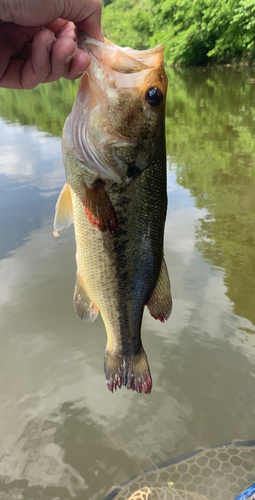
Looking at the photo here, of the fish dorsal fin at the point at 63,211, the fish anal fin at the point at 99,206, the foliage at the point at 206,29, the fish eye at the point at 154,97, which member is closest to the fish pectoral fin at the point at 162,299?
the fish anal fin at the point at 99,206

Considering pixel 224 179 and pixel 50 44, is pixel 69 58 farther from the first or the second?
pixel 224 179

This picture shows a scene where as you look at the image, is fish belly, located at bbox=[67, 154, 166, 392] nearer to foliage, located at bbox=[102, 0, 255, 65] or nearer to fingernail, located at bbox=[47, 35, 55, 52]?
fingernail, located at bbox=[47, 35, 55, 52]

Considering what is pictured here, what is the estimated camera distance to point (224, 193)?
622 cm

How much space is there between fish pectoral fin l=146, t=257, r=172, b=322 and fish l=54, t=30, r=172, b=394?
0.06m

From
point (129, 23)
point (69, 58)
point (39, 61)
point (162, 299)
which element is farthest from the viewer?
point (129, 23)

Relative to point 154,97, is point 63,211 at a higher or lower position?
lower

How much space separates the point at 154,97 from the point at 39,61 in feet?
2.07

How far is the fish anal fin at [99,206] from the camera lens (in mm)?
1604

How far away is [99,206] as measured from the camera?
1599 mm

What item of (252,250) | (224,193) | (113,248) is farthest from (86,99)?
(224,193)

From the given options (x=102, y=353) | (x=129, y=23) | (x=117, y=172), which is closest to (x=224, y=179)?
(x=102, y=353)

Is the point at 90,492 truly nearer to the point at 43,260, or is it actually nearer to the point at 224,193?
the point at 43,260

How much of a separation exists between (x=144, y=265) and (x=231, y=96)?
15203 mm

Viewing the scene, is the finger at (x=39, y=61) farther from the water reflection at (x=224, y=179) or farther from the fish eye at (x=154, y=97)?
the water reflection at (x=224, y=179)
